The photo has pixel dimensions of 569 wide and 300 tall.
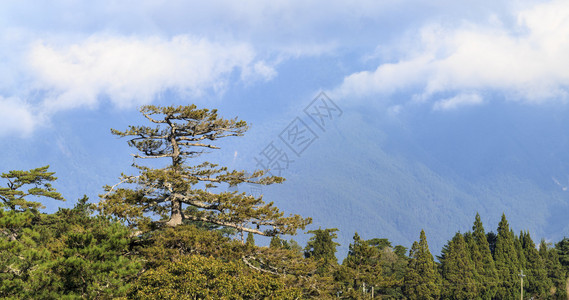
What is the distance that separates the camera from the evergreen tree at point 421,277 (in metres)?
52.2

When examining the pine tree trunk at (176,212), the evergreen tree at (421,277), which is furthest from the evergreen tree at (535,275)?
the pine tree trunk at (176,212)

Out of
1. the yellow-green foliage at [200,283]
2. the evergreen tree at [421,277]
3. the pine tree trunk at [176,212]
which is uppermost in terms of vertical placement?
the evergreen tree at [421,277]

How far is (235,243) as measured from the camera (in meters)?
24.9

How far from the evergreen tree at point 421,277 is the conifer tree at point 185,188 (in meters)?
28.7

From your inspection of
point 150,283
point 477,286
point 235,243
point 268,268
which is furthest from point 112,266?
point 477,286

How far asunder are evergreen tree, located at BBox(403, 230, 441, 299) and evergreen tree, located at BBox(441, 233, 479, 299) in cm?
112

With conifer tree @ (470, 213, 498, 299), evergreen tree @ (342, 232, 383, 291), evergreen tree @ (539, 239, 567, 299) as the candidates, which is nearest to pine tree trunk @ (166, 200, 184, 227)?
evergreen tree @ (342, 232, 383, 291)

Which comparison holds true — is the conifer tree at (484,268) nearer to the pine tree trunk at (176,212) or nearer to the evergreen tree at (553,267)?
the evergreen tree at (553,267)

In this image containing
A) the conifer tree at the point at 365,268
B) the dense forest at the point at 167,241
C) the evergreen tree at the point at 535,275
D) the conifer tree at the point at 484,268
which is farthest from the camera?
the evergreen tree at the point at 535,275

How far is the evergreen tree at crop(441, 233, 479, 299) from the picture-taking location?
5378 cm

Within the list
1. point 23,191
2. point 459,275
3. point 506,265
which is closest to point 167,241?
point 23,191

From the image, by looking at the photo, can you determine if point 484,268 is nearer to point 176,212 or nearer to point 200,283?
point 176,212

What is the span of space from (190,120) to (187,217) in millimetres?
4549

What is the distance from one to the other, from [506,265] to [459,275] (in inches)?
243
